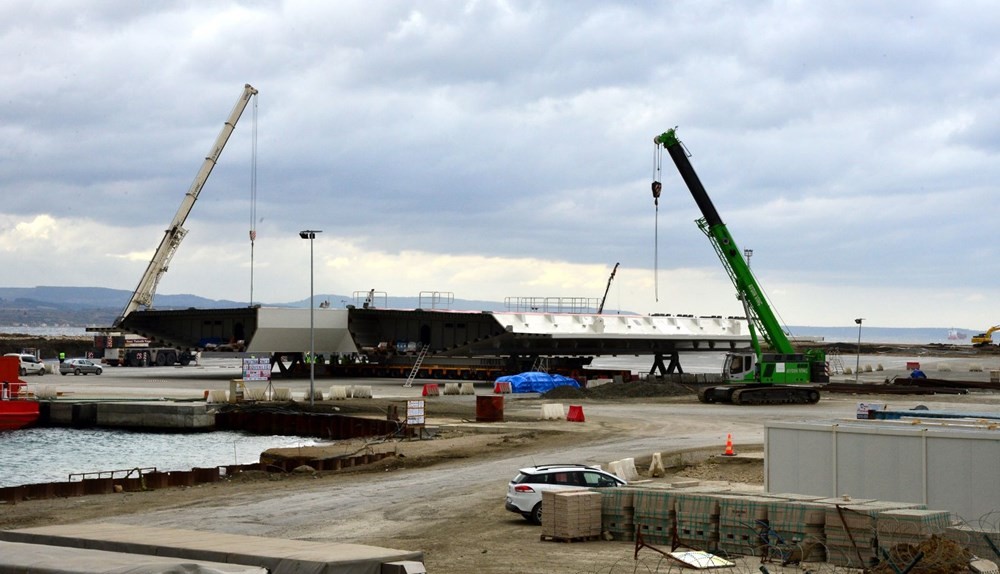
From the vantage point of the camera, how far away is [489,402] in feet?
183

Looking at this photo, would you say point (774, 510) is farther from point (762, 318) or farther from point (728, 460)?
point (762, 318)

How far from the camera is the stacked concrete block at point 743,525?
72.2ft

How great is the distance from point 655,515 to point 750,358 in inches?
1710

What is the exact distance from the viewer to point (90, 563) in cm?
1468

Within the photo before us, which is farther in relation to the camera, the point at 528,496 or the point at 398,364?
the point at 398,364

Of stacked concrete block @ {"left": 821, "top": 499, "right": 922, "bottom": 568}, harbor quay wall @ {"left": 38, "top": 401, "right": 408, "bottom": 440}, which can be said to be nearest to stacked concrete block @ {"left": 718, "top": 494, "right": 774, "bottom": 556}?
stacked concrete block @ {"left": 821, "top": 499, "right": 922, "bottom": 568}

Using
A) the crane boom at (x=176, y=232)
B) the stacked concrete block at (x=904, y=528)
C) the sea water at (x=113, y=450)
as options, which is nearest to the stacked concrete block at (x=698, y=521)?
the stacked concrete block at (x=904, y=528)

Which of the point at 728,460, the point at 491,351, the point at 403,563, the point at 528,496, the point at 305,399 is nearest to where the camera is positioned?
the point at 403,563

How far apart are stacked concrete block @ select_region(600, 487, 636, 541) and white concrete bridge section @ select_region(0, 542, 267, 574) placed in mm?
11197

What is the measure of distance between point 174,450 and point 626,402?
27.2m

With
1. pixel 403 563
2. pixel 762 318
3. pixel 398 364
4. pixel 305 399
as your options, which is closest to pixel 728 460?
pixel 403 563

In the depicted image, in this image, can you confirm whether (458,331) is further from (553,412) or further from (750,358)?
(553,412)

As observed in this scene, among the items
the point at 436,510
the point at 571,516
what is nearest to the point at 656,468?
the point at 436,510

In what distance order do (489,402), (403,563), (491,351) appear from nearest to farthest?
1. (403,563)
2. (489,402)
3. (491,351)
